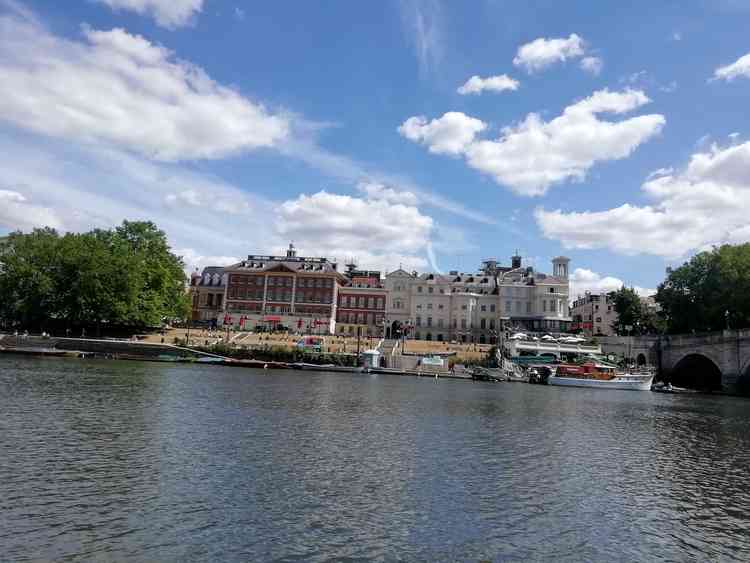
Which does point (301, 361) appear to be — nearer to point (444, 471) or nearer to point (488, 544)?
point (444, 471)

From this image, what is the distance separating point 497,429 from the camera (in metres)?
28.3

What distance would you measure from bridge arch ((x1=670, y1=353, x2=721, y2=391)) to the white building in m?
26.2

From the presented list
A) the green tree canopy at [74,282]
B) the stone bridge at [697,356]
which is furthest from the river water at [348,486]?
the green tree canopy at [74,282]

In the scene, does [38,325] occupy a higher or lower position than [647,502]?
higher

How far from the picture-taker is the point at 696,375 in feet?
271

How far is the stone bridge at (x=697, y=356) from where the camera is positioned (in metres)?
64.1

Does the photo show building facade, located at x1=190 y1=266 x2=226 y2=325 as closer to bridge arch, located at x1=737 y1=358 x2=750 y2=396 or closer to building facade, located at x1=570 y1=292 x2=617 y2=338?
building facade, located at x1=570 y1=292 x2=617 y2=338

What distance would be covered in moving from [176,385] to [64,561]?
108ft

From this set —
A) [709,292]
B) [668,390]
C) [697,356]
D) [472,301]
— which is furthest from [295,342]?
[709,292]

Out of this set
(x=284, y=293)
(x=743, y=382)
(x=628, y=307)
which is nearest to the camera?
(x=743, y=382)

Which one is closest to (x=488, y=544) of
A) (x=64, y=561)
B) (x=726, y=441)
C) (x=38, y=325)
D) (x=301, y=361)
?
(x=64, y=561)

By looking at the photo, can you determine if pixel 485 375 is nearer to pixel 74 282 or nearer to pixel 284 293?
pixel 284 293

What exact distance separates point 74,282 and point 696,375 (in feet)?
285

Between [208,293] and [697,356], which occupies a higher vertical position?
[208,293]
